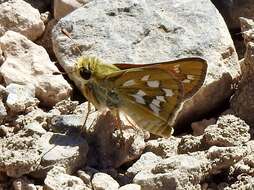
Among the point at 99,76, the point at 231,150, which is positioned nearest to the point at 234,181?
the point at 231,150

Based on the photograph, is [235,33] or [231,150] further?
[235,33]

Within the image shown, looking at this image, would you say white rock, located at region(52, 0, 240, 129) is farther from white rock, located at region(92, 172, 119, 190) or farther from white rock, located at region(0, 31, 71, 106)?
white rock, located at region(92, 172, 119, 190)

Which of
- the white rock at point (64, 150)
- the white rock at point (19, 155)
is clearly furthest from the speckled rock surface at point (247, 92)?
the white rock at point (19, 155)

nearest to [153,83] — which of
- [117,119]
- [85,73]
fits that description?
[117,119]

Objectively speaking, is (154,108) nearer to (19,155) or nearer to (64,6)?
(19,155)

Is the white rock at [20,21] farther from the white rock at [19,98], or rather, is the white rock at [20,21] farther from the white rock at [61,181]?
the white rock at [61,181]

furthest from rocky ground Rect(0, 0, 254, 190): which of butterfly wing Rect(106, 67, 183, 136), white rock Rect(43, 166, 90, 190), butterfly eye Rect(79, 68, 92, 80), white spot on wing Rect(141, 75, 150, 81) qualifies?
white spot on wing Rect(141, 75, 150, 81)

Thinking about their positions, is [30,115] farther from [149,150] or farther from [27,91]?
[149,150]
